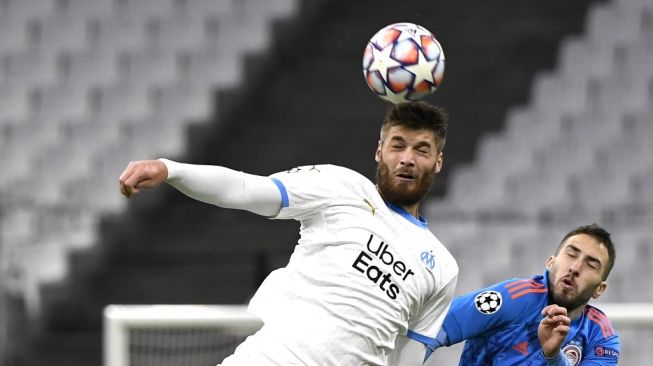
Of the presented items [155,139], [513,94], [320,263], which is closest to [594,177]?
[513,94]

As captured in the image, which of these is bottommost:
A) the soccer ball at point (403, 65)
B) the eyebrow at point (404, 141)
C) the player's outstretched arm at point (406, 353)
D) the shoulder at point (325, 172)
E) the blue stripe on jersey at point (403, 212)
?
the player's outstretched arm at point (406, 353)

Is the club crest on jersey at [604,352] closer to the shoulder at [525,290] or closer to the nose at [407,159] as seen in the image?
the shoulder at [525,290]

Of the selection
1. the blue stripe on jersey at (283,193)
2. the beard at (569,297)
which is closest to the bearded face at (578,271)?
the beard at (569,297)

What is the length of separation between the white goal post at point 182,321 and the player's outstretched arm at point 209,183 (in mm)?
1679

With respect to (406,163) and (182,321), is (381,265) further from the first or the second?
(182,321)

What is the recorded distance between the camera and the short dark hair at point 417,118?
12.4ft

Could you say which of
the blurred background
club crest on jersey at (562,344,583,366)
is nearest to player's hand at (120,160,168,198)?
club crest on jersey at (562,344,583,366)

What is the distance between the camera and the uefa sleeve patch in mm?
3867

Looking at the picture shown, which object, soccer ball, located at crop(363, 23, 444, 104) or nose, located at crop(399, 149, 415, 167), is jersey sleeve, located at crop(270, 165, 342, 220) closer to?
nose, located at crop(399, 149, 415, 167)

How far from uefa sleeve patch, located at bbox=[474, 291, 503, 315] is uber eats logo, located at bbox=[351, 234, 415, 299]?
11.2 inches

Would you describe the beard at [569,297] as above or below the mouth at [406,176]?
below

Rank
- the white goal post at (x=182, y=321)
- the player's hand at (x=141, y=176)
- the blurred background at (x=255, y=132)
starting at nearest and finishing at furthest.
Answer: the player's hand at (x=141, y=176) < the white goal post at (x=182, y=321) < the blurred background at (x=255, y=132)

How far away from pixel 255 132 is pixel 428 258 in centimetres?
741

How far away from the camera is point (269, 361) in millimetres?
3564
